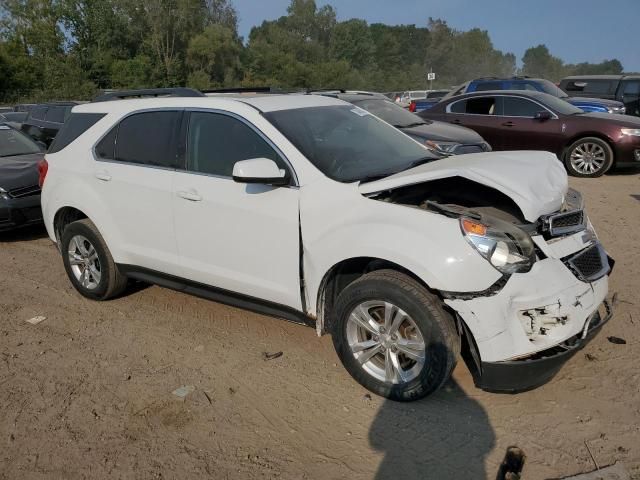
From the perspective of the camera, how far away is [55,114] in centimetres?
1396

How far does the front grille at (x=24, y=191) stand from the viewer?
7.19m

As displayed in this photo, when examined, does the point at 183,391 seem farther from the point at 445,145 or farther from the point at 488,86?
the point at 488,86

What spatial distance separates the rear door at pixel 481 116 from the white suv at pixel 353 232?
723 centimetres

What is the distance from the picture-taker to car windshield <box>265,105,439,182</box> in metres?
3.75

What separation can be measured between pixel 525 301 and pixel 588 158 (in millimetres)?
8537

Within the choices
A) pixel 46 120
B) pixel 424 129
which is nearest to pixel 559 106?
pixel 424 129

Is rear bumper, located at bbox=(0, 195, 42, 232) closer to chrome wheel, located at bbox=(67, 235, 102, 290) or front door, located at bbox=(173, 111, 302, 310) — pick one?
chrome wheel, located at bbox=(67, 235, 102, 290)

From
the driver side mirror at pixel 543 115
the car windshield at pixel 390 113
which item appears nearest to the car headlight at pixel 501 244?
the car windshield at pixel 390 113

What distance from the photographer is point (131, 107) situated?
465 centimetres

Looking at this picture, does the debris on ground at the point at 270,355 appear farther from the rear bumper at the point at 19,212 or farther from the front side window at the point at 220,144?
the rear bumper at the point at 19,212

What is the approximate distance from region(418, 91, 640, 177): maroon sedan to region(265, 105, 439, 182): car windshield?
7.00m

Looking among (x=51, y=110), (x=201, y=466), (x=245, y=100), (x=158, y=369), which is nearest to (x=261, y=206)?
(x=245, y=100)

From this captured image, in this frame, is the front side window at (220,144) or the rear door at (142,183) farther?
the rear door at (142,183)

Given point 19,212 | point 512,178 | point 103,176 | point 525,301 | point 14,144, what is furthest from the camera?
point 14,144
